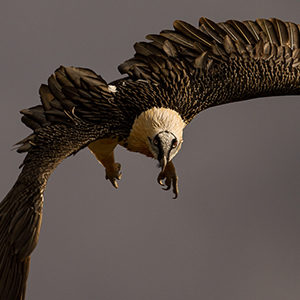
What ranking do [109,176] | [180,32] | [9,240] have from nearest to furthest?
1. [9,240]
2. [180,32]
3. [109,176]

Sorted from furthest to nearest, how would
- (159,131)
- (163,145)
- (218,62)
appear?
(218,62), (159,131), (163,145)

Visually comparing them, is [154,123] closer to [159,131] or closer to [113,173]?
[159,131]

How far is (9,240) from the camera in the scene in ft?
64.1

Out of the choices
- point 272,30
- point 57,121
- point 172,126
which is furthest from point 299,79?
point 57,121

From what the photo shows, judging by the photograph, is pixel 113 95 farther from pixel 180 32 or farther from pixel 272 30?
pixel 272 30

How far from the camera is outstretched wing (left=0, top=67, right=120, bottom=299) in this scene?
63.6 feet

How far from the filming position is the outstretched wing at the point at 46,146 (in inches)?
763

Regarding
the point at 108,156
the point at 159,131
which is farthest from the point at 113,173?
the point at 159,131

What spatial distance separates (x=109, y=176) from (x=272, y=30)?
3.66 metres

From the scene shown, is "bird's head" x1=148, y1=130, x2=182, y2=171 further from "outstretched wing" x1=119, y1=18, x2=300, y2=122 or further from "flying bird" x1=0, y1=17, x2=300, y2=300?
"outstretched wing" x1=119, y1=18, x2=300, y2=122

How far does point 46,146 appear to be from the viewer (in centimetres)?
1956

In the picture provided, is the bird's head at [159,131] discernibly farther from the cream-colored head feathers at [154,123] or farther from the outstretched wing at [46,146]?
the outstretched wing at [46,146]

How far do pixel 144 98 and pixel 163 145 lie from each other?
0.75 m

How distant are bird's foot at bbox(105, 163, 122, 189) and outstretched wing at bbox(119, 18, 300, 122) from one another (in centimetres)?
256
